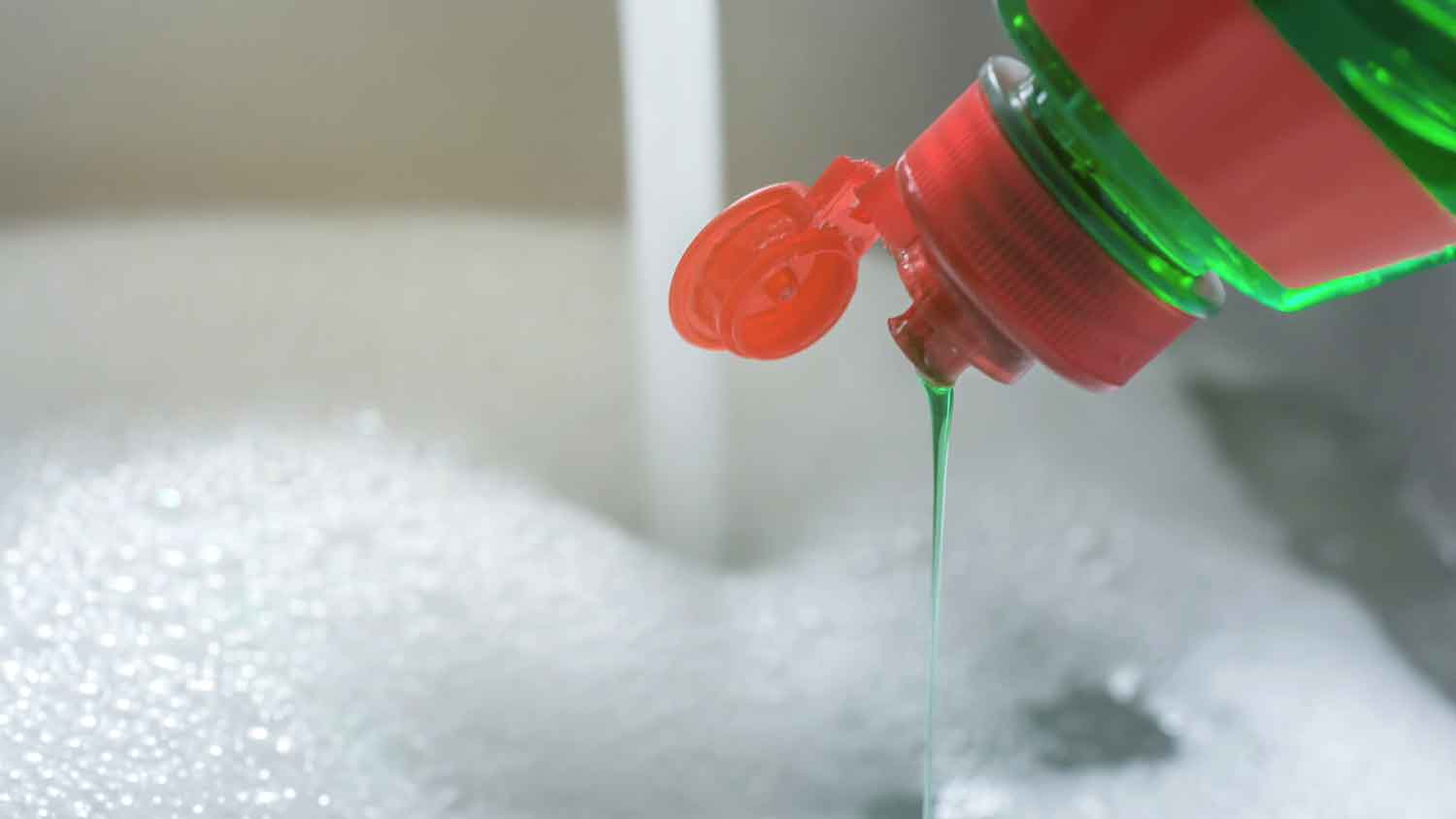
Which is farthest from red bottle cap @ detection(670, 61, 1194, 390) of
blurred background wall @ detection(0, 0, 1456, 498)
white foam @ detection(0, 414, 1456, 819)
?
blurred background wall @ detection(0, 0, 1456, 498)

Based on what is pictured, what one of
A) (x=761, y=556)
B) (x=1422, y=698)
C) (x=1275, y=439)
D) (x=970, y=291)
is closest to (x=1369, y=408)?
(x=1275, y=439)

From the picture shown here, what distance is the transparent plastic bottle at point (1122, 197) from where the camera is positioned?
301 millimetres

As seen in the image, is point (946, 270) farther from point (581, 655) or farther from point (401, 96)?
point (401, 96)

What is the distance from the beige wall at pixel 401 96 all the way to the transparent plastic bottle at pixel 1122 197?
42cm

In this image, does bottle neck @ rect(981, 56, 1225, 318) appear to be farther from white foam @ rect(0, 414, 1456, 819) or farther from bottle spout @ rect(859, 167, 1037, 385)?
white foam @ rect(0, 414, 1456, 819)

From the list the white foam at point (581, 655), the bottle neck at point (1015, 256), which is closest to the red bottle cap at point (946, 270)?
the bottle neck at point (1015, 256)

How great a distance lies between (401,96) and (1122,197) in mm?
565

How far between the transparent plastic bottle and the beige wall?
1.38 feet

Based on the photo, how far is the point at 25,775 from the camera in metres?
0.52

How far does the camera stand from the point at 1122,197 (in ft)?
1.09

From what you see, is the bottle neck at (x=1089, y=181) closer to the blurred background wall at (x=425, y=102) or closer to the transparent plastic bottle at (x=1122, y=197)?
the transparent plastic bottle at (x=1122, y=197)

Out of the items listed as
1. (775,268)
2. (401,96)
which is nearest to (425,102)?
(401,96)

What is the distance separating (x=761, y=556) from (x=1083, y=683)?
145mm

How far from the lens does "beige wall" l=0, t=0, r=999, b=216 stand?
776mm
